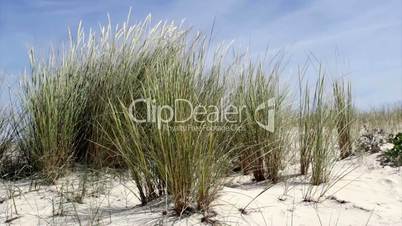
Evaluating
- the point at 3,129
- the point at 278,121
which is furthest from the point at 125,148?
the point at 3,129

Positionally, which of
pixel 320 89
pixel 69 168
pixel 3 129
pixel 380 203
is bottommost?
pixel 380 203

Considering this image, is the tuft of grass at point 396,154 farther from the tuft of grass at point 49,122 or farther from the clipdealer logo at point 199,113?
the tuft of grass at point 49,122

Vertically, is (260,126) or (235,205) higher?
(260,126)

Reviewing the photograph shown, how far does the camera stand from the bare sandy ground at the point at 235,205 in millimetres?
3494

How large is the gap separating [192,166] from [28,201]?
5.17ft

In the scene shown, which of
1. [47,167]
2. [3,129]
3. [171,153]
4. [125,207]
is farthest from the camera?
[3,129]

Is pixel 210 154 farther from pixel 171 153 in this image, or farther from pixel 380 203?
pixel 380 203

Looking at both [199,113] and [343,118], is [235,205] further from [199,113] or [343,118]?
[343,118]

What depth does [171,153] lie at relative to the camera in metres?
3.33

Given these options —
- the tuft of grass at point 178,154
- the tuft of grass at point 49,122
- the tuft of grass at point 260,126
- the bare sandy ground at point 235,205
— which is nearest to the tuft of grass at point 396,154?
the bare sandy ground at point 235,205

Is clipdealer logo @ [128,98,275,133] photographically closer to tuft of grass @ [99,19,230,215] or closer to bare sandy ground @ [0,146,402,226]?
tuft of grass @ [99,19,230,215]

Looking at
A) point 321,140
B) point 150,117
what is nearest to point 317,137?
point 321,140

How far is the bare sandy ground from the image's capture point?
11.5ft

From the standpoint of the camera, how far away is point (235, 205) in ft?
11.9
